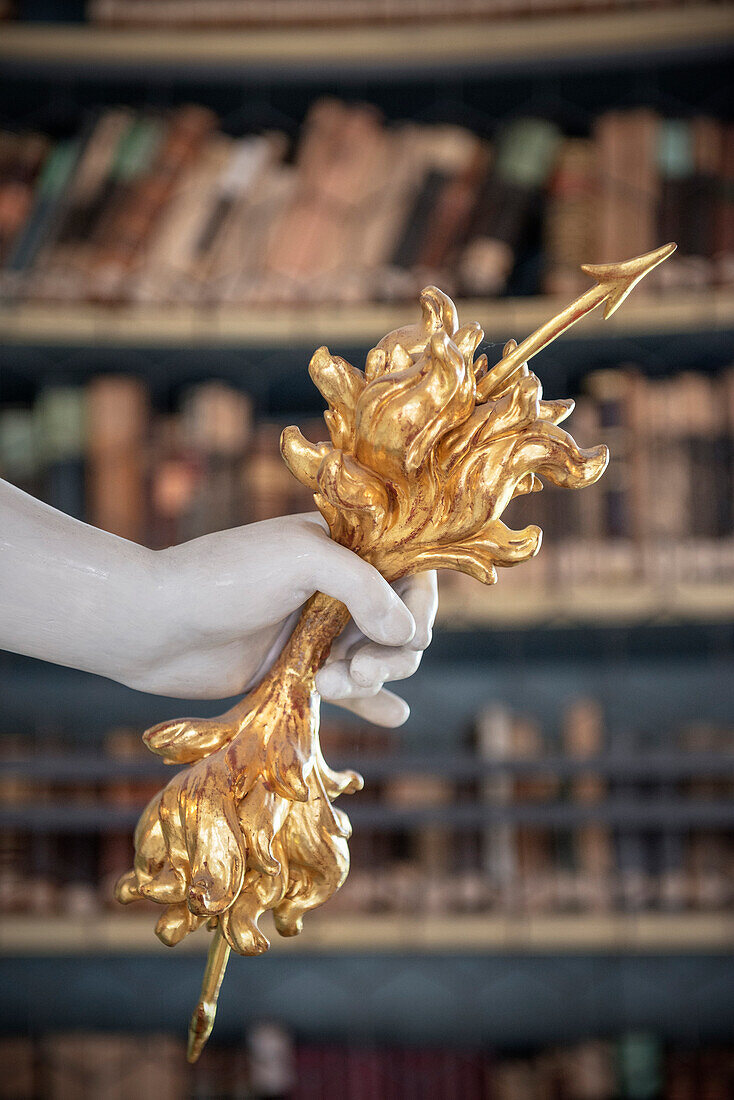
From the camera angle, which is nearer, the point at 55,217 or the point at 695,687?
the point at 55,217

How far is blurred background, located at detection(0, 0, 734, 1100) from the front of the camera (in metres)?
1.20

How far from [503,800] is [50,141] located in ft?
3.45

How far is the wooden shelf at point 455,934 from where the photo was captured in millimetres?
1162

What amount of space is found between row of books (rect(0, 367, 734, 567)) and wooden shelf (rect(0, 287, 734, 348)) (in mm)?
74

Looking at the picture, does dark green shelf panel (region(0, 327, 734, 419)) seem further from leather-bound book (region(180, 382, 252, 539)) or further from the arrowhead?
the arrowhead

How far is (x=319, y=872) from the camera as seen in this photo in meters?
0.39

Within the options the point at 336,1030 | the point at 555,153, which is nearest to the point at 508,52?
the point at 555,153

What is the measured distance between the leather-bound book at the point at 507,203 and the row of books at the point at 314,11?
138 mm

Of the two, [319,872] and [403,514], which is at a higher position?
[403,514]

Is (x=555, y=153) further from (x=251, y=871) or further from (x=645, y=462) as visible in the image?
(x=251, y=871)

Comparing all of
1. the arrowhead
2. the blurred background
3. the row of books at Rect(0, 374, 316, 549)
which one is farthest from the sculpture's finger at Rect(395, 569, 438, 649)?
the row of books at Rect(0, 374, 316, 549)

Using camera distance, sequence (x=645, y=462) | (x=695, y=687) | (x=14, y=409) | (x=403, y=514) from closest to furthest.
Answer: (x=403, y=514) < (x=645, y=462) < (x=14, y=409) < (x=695, y=687)

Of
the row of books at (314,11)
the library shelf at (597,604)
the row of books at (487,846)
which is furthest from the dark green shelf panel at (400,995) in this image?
the row of books at (314,11)

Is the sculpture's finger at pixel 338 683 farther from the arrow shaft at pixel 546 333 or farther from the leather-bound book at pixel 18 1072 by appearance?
the leather-bound book at pixel 18 1072
